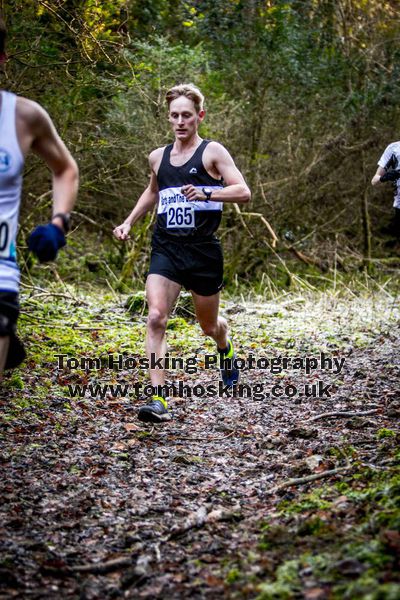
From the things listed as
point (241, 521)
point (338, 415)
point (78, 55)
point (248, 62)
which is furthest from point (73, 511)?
point (248, 62)

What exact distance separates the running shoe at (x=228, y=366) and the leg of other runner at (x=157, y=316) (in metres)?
1.13

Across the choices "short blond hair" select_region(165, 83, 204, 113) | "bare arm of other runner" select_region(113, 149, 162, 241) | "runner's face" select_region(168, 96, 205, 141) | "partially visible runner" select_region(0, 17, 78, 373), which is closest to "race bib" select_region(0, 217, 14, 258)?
"partially visible runner" select_region(0, 17, 78, 373)

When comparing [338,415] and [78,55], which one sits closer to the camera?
[338,415]

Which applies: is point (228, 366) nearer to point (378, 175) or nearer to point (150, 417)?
point (150, 417)

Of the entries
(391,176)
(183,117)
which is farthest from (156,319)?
(391,176)

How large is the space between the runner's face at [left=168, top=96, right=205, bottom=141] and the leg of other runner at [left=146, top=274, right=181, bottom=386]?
106 centimetres

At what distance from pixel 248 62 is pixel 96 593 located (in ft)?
40.9

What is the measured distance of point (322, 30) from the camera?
49.9ft

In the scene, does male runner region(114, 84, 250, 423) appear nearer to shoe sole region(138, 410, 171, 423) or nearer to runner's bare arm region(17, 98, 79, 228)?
shoe sole region(138, 410, 171, 423)

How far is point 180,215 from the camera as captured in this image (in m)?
5.46

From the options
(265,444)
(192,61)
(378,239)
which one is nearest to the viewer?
(265,444)

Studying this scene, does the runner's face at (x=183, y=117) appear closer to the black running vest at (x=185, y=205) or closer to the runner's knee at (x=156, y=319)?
the black running vest at (x=185, y=205)

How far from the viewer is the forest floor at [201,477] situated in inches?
106

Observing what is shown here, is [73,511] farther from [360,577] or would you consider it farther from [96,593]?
[360,577]
